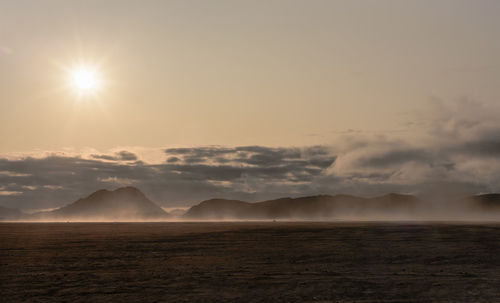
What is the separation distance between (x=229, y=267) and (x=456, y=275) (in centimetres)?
1387

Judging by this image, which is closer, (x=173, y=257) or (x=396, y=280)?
(x=396, y=280)

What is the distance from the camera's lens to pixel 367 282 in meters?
28.3

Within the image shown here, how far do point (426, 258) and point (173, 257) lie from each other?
760 inches

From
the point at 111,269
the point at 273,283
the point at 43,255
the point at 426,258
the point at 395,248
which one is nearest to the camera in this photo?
the point at 273,283

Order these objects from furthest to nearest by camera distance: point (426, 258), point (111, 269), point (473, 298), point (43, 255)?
point (43, 255) → point (426, 258) → point (111, 269) → point (473, 298)

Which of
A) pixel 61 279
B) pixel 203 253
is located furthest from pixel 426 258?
pixel 61 279

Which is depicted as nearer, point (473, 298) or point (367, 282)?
point (473, 298)

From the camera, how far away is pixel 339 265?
35562 mm

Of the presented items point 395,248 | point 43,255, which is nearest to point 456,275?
point 395,248

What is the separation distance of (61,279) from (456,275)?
22.7 metres

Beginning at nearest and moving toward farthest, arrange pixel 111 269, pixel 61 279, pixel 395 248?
pixel 61 279, pixel 111 269, pixel 395 248

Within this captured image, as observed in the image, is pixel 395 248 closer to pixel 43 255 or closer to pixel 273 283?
pixel 273 283

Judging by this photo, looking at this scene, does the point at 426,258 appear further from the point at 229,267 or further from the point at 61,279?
the point at 61,279

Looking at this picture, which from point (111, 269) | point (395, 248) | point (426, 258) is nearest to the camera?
point (111, 269)
